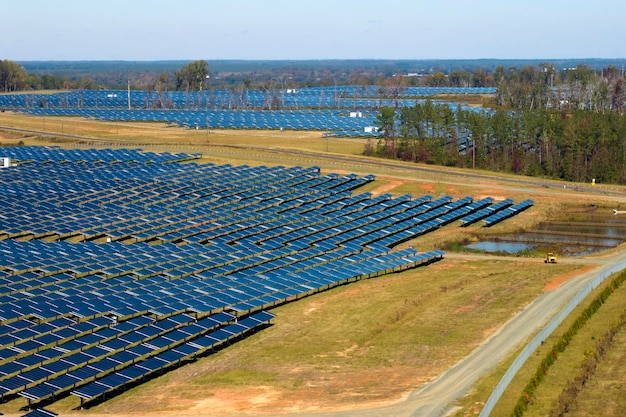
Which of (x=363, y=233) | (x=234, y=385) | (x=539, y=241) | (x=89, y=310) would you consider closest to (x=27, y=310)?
(x=89, y=310)

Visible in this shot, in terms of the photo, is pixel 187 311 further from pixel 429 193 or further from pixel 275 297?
pixel 429 193

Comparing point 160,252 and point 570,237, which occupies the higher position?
point 160,252

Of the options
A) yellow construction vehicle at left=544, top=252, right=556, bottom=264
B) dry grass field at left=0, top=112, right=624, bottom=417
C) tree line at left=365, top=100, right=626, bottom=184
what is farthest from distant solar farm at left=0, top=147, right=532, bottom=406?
→ tree line at left=365, top=100, right=626, bottom=184

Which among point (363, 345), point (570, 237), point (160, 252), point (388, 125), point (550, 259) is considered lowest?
point (363, 345)

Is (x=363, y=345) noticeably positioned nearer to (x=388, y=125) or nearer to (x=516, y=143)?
(x=516, y=143)

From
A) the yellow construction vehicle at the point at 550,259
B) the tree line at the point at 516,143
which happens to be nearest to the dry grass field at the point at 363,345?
the yellow construction vehicle at the point at 550,259

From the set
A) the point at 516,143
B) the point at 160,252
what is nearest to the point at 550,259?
the point at 160,252

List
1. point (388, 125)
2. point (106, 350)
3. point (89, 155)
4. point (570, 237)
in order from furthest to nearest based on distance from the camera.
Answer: point (388, 125)
point (89, 155)
point (570, 237)
point (106, 350)
